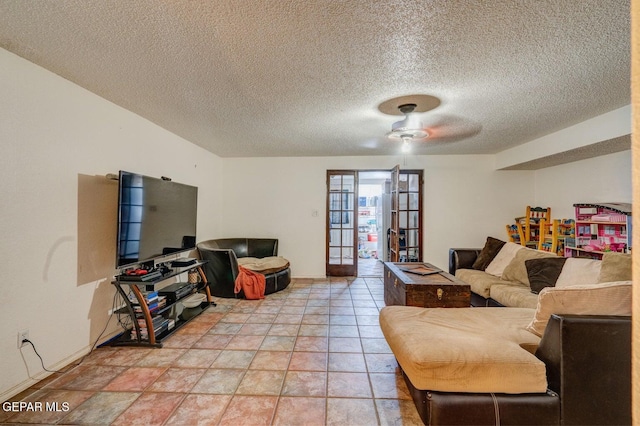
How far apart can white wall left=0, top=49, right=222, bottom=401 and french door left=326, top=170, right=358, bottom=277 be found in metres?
3.38

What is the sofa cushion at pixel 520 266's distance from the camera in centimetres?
320

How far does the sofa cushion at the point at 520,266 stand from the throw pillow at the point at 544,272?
0.57 feet

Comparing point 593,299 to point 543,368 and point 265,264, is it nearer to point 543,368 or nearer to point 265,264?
point 543,368

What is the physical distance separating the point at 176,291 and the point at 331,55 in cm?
270

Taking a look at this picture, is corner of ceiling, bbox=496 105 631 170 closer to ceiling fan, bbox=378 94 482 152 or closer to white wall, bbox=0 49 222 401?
ceiling fan, bbox=378 94 482 152

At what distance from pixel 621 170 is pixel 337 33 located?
13.6 feet

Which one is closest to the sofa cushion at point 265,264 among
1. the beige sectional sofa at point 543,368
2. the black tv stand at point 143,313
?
the black tv stand at point 143,313

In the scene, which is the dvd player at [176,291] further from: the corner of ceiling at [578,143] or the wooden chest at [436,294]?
the corner of ceiling at [578,143]

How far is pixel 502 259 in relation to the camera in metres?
3.74

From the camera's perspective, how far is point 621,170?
3.46m

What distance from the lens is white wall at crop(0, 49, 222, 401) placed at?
1852 mm

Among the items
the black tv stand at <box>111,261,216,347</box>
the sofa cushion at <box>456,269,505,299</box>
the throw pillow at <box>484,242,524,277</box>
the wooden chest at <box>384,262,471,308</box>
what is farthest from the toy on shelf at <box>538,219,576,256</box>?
the black tv stand at <box>111,261,216,347</box>

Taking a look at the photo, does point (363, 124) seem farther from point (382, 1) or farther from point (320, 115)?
point (382, 1)

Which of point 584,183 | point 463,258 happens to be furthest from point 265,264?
point 584,183
